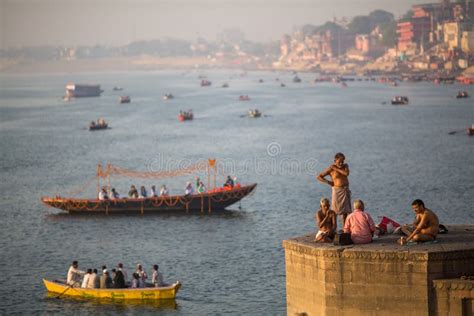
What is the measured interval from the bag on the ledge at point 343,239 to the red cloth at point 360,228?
155 millimetres

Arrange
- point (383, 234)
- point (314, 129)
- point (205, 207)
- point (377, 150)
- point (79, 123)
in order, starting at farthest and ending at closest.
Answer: point (79, 123) < point (314, 129) < point (377, 150) < point (205, 207) < point (383, 234)

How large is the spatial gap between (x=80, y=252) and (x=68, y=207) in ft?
36.1

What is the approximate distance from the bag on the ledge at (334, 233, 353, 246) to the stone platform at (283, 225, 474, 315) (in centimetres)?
15

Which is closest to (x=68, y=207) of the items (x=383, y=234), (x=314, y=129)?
(x=383, y=234)

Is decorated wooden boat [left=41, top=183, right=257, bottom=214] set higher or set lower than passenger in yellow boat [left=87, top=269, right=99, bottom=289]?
higher

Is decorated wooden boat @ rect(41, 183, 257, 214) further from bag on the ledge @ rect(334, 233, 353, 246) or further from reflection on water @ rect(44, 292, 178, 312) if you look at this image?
bag on the ledge @ rect(334, 233, 353, 246)

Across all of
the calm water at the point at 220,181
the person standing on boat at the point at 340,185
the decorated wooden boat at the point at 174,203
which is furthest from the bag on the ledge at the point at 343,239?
the decorated wooden boat at the point at 174,203

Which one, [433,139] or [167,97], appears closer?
[433,139]

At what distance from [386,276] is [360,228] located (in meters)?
1.40

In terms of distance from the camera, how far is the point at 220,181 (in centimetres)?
7144

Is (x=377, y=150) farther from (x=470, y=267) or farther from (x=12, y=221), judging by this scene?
(x=470, y=267)

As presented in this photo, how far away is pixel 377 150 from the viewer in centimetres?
8725

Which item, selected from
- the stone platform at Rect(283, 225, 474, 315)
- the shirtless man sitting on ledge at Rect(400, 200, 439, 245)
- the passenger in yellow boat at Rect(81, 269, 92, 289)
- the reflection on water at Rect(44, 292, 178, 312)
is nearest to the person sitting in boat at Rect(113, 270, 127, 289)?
the reflection on water at Rect(44, 292, 178, 312)

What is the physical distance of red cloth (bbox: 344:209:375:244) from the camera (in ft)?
74.5
